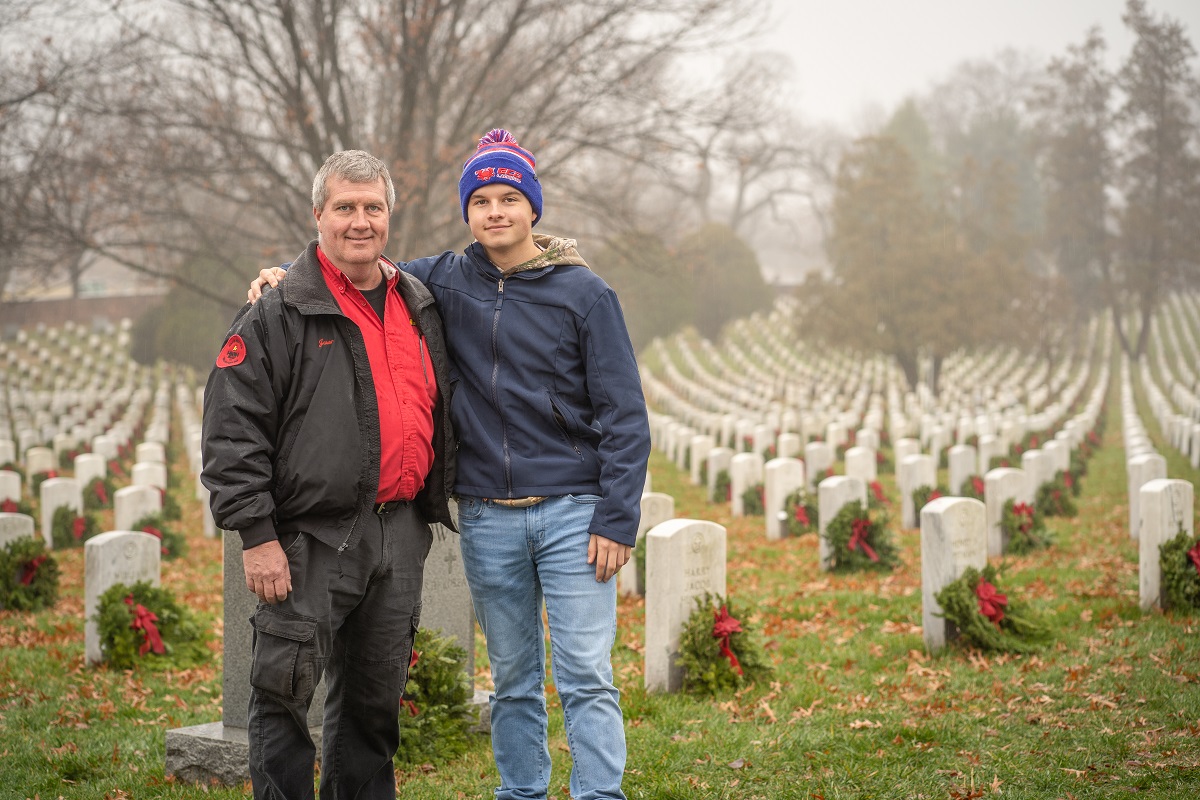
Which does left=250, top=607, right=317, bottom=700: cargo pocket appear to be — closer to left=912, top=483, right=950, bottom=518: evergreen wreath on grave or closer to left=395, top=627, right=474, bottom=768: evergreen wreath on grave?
left=395, top=627, right=474, bottom=768: evergreen wreath on grave

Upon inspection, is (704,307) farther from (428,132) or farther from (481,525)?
(481,525)

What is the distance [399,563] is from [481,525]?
0.89 ft

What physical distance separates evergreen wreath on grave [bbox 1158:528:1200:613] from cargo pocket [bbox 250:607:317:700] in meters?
5.57

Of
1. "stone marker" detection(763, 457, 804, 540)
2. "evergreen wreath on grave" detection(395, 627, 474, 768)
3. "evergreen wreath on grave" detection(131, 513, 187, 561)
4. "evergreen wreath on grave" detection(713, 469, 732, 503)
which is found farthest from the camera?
"evergreen wreath on grave" detection(713, 469, 732, 503)

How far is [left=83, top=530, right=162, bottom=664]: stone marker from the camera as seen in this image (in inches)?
235

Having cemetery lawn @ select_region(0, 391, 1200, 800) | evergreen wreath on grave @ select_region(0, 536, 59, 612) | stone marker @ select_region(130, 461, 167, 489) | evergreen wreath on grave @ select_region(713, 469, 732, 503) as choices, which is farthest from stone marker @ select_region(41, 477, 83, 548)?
evergreen wreath on grave @ select_region(713, 469, 732, 503)

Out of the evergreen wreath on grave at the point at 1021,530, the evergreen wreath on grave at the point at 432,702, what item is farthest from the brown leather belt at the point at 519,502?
the evergreen wreath on grave at the point at 1021,530

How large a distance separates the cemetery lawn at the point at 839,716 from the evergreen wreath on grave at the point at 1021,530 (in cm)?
158

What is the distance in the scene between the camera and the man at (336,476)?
2.85m

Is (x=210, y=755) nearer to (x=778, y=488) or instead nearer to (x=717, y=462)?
(x=778, y=488)

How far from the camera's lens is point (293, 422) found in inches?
115

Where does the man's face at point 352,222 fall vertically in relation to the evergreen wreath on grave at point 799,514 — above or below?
above

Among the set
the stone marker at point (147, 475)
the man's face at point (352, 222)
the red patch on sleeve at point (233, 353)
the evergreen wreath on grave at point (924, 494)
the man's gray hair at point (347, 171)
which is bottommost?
the evergreen wreath on grave at point (924, 494)

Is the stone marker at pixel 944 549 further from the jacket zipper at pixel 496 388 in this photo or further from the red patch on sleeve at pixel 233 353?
the red patch on sleeve at pixel 233 353
